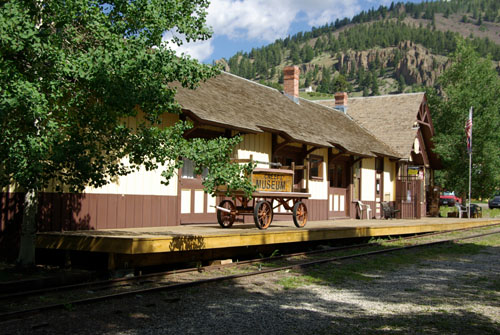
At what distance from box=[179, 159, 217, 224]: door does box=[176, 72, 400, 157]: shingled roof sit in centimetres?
167

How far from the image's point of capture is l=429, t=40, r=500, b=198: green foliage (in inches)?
1340

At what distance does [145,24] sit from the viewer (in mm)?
8539

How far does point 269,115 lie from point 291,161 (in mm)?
1936

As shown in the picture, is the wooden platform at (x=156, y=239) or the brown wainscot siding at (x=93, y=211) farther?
the brown wainscot siding at (x=93, y=211)

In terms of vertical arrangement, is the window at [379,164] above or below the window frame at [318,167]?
above

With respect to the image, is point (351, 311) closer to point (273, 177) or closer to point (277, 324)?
point (277, 324)

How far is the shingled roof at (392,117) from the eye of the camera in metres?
28.0

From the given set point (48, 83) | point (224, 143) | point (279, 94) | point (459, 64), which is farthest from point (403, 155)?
point (48, 83)

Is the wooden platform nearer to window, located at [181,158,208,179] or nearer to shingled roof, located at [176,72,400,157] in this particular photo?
window, located at [181,158,208,179]

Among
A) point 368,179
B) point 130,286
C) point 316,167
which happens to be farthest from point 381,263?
point 368,179

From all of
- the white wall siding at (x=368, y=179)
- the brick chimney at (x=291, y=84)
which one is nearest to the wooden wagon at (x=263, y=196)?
the brick chimney at (x=291, y=84)

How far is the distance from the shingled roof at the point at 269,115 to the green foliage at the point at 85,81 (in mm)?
4452

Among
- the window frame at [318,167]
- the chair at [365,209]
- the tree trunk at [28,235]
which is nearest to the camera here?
the tree trunk at [28,235]

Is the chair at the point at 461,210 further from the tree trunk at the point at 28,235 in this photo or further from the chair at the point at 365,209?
the tree trunk at the point at 28,235
